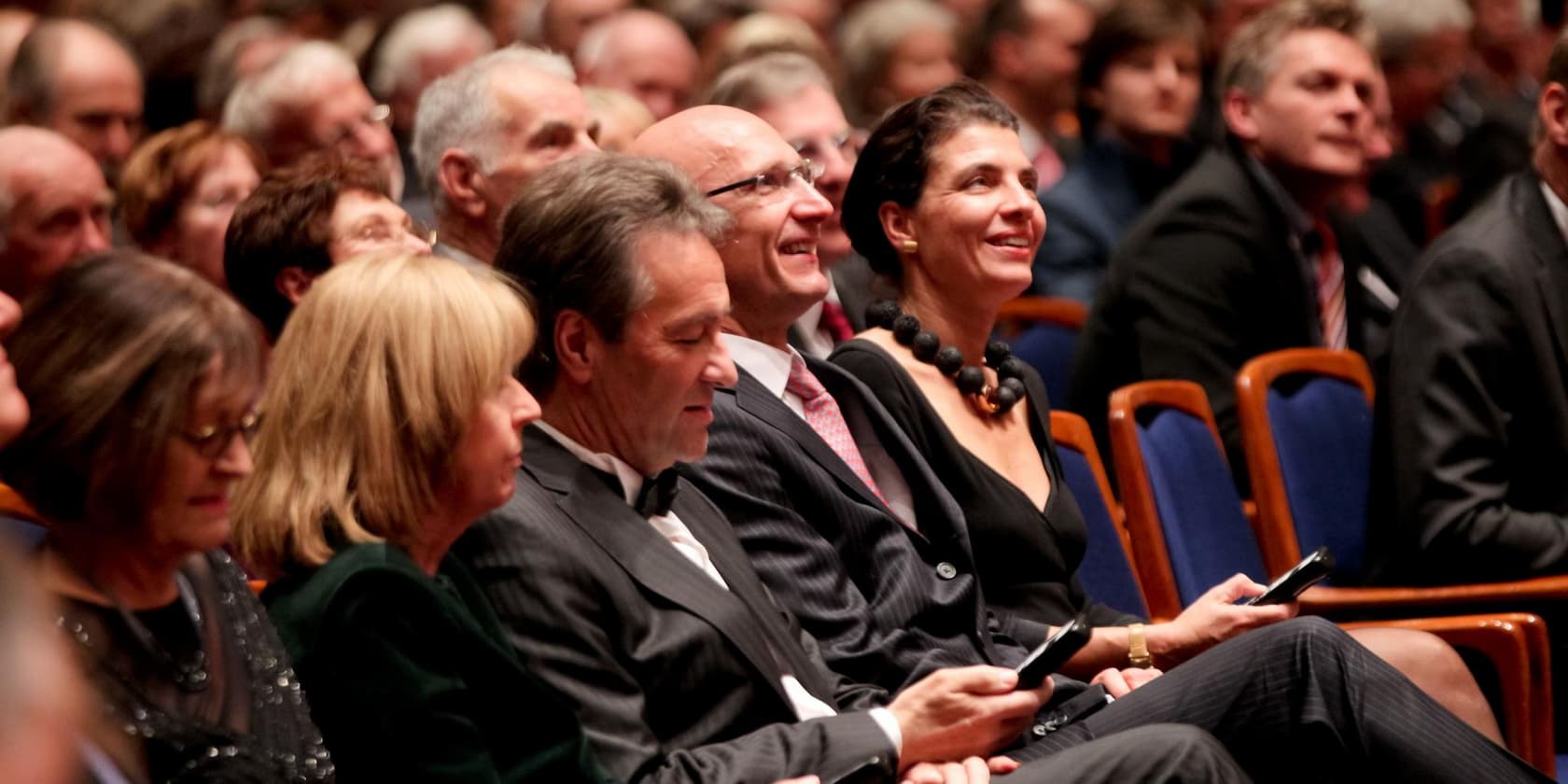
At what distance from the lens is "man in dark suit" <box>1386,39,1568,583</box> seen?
11.3ft

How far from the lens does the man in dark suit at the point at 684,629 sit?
2.24 metres

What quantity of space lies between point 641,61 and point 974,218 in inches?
104

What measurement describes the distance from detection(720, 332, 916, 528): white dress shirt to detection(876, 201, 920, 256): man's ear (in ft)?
1.18

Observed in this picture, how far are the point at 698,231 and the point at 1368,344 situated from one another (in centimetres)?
280

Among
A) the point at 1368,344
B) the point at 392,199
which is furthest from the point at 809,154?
the point at 1368,344

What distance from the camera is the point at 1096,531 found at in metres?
3.39

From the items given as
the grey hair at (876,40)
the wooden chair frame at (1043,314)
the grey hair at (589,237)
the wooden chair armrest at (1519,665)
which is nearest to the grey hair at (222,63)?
the grey hair at (876,40)

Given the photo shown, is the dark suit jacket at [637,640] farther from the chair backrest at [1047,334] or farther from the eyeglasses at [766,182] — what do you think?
the chair backrest at [1047,334]

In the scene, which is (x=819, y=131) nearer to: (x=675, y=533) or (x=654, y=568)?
(x=675, y=533)

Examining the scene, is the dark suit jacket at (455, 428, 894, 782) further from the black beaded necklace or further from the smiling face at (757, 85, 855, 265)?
the smiling face at (757, 85, 855, 265)

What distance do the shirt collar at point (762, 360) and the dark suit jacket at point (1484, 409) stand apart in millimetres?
1284

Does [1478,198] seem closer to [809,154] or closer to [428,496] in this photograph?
[809,154]

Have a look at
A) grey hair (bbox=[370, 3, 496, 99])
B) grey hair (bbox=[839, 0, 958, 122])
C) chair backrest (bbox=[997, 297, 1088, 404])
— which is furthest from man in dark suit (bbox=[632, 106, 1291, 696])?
grey hair (bbox=[839, 0, 958, 122])

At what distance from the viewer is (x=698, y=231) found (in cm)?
245
